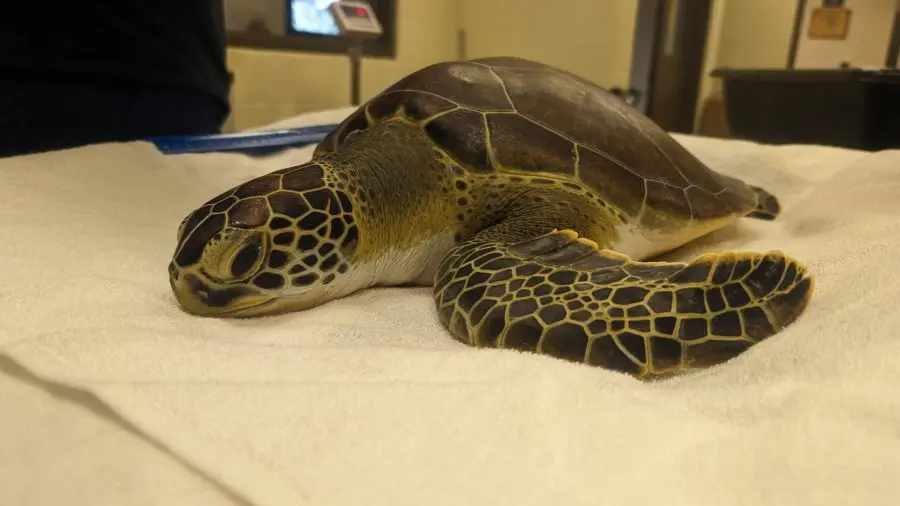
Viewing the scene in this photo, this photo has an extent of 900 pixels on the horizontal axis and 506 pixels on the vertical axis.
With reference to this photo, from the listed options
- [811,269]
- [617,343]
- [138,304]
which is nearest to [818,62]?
[811,269]

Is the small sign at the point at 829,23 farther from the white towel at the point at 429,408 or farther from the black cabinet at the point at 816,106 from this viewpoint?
the white towel at the point at 429,408

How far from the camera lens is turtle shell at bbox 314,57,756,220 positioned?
86cm

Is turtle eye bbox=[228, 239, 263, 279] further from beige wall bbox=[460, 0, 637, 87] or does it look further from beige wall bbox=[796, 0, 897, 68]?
beige wall bbox=[796, 0, 897, 68]

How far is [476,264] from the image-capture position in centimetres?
72

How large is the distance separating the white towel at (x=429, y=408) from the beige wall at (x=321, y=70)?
1.86 metres

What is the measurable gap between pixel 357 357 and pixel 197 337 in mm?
162

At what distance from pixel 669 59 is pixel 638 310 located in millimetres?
2948

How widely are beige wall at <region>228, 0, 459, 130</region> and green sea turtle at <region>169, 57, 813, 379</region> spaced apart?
1.49 meters

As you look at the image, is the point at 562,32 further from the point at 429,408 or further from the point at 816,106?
the point at 429,408

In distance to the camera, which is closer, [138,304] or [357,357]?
[357,357]

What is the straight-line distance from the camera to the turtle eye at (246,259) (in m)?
0.66

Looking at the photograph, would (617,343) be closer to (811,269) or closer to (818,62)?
(811,269)

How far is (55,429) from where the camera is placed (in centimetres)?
39

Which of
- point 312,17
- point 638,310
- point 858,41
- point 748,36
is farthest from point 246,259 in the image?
point 748,36
